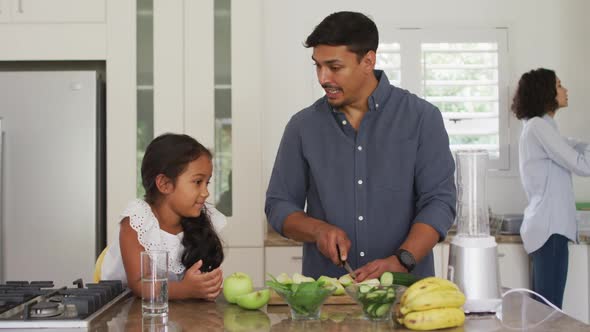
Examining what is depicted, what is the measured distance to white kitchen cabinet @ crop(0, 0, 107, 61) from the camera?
345cm

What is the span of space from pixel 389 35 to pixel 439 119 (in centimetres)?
190

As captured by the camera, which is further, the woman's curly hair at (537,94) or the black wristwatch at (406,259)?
the woman's curly hair at (537,94)

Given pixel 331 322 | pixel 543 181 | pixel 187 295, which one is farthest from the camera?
pixel 543 181

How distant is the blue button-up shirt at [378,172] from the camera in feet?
6.96

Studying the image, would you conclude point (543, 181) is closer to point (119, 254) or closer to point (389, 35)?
point (389, 35)

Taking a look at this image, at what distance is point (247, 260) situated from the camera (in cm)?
346

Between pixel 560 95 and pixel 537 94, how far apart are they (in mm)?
163

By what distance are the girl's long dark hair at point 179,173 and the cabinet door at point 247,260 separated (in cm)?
134

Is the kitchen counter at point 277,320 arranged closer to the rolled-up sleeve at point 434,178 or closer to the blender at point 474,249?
the blender at point 474,249

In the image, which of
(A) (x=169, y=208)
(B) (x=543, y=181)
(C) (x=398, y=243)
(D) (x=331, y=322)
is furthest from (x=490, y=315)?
(B) (x=543, y=181)

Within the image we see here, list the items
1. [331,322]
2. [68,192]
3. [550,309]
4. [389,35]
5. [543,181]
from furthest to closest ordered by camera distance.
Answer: [389,35] < [543,181] < [68,192] < [550,309] < [331,322]

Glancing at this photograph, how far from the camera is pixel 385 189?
2123mm

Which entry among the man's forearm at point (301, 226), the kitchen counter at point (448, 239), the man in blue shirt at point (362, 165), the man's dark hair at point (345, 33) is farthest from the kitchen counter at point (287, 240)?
the man's dark hair at point (345, 33)

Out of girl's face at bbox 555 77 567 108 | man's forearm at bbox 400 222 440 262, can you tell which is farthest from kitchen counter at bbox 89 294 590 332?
girl's face at bbox 555 77 567 108
